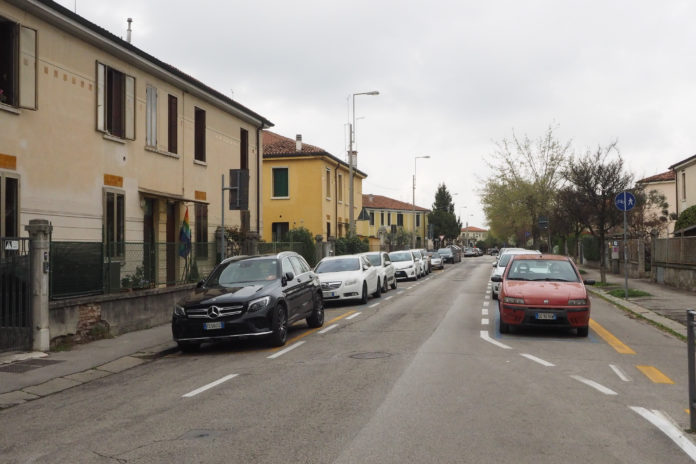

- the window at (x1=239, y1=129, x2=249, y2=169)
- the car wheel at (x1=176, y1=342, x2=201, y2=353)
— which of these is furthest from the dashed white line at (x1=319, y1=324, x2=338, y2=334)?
the window at (x1=239, y1=129, x2=249, y2=169)

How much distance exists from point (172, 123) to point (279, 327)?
11.1 m

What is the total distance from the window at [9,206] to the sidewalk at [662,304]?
1342 cm

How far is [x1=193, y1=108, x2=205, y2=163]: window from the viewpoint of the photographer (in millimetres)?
22156

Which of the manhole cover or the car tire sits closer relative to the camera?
the manhole cover

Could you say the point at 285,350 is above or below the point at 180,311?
below

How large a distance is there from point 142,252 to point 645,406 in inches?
445

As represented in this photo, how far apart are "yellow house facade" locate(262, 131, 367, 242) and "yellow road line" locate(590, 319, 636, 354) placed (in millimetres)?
26292

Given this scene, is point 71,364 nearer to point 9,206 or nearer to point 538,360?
point 9,206

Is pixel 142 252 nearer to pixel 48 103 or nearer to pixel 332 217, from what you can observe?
pixel 48 103

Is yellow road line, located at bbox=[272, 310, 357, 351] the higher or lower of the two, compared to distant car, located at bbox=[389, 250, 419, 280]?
lower

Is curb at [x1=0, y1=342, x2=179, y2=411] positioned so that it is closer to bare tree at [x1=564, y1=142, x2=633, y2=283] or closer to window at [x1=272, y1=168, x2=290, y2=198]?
bare tree at [x1=564, y1=142, x2=633, y2=283]

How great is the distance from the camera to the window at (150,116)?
18672 millimetres

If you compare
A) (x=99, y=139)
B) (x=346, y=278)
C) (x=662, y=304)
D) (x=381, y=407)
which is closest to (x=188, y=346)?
(x=381, y=407)

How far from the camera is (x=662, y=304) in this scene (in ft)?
57.6
